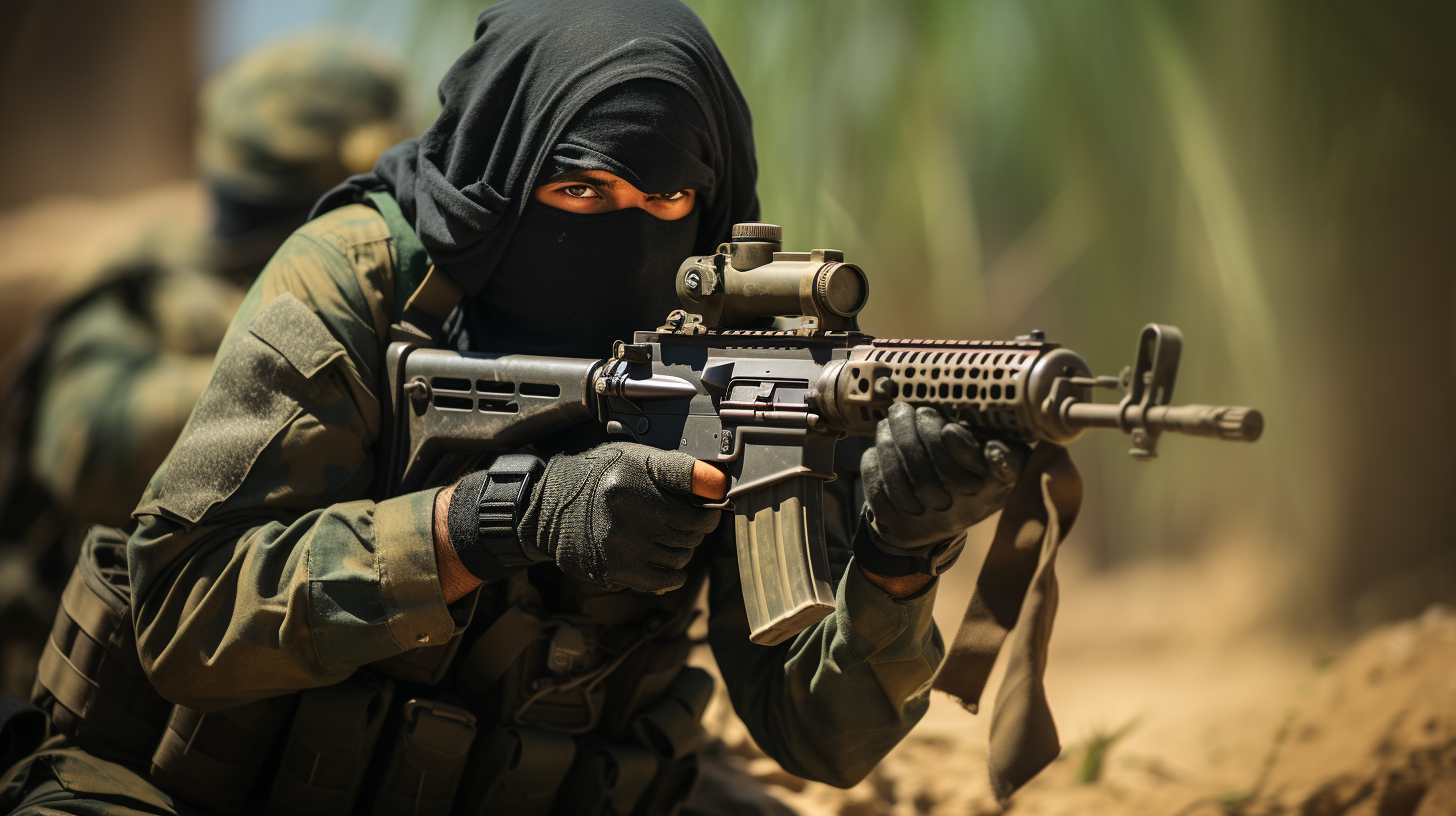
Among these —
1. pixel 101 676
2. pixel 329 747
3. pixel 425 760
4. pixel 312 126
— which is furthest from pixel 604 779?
pixel 312 126

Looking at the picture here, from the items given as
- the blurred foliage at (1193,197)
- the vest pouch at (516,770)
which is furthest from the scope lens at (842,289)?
the blurred foliage at (1193,197)

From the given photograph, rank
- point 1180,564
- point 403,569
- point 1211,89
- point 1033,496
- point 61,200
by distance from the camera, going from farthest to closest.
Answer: point 61,200 < point 1180,564 < point 1211,89 < point 403,569 < point 1033,496

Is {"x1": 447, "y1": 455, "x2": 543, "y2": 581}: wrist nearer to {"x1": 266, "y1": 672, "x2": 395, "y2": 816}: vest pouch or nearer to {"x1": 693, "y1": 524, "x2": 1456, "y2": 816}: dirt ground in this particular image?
{"x1": 266, "y1": 672, "x2": 395, "y2": 816}: vest pouch

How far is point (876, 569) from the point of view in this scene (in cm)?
230

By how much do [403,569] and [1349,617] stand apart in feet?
14.2

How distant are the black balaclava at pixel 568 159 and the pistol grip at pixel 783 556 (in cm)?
64

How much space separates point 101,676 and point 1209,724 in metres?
3.75

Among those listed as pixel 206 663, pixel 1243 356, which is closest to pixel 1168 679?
pixel 1243 356

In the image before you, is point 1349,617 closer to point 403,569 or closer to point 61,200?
point 403,569

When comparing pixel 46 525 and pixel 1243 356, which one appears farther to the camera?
pixel 46 525

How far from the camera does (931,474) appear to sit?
195 cm

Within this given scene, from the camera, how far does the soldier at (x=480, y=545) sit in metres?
2.30

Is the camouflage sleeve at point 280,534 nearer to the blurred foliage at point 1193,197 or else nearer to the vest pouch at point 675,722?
the vest pouch at point 675,722

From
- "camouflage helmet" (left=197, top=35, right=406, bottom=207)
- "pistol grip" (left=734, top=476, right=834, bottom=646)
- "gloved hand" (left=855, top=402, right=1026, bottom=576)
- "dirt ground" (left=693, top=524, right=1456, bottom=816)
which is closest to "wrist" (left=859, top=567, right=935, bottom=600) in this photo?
"pistol grip" (left=734, top=476, right=834, bottom=646)
